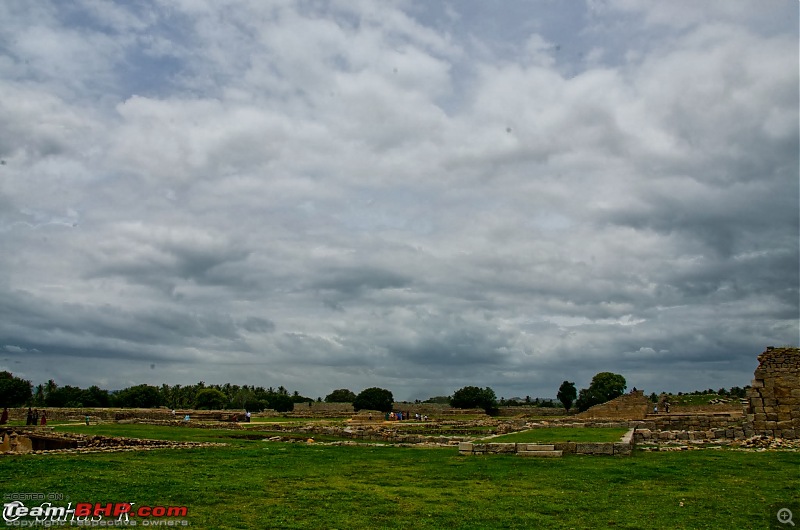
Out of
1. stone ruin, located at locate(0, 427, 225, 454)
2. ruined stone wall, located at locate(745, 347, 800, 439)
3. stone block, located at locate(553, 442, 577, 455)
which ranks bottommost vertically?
stone ruin, located at locate(0, 427, 225, 454)

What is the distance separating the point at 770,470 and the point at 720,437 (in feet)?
38.0

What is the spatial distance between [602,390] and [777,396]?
71594mm

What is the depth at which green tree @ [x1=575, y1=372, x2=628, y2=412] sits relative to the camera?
91.7m

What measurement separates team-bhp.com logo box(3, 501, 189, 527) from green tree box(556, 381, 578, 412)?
95.6 meters

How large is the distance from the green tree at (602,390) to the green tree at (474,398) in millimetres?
14746

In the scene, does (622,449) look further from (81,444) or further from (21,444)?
(21,444)

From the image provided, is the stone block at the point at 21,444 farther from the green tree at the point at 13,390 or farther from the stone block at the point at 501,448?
the green tree at the point at 13,390

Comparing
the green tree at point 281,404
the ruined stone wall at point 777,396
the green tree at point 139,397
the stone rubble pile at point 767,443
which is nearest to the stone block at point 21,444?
the stone rubble pile at point 767,443

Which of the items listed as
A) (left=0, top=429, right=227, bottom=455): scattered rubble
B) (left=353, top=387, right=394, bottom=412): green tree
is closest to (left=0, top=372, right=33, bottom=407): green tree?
(left=353, top=387, right=394, bottom=412): green tree

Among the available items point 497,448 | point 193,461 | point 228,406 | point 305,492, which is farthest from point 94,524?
point 228,406

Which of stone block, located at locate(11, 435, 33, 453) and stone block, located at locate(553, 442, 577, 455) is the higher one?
stone block, located at locate(553, 442, 577, 455)

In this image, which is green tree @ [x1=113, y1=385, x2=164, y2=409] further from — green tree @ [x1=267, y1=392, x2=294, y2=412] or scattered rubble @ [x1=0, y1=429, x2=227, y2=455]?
scattered rubble @ [x1=0, y1=429, x2=227, y2=455]

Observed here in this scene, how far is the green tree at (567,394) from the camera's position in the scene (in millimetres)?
97875

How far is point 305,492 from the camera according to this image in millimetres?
12023
